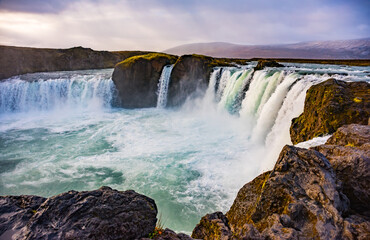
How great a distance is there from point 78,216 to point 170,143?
33.6 feet

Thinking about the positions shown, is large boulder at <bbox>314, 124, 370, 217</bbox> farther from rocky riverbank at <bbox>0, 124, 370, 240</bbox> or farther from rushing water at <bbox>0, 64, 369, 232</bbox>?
rushing water at <bbox>0, 64, 369, 232</bbox>

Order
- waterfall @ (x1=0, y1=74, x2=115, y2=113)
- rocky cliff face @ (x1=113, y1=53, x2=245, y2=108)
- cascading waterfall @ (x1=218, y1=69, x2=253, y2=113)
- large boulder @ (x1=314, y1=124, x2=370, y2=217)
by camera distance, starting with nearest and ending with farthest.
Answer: large boulder @ (x1=314, y1=124, x2=370, y2=217)
cascading waterfall @ (x1=218, y1=69, x2=253, y2=113)
rocky cliff face @ (x1=113, y1=53, x2=245, y2=108)
waterfall @ (x1=0, y1=74, x2=115, y2=113)

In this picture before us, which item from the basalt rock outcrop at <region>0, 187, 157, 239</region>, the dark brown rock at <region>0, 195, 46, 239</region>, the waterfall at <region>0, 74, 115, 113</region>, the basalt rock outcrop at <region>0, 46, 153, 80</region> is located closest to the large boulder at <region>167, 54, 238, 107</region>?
the waterfall at <region>0, 74, 115, 113</region>

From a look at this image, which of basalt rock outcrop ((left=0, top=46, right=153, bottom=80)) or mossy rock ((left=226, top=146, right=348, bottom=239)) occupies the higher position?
basalt rock outcrop ((left=0, top=46, right=153, bottom=80))

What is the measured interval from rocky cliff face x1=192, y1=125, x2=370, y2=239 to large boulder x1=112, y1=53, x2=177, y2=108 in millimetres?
19730

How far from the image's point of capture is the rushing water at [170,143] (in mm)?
8594

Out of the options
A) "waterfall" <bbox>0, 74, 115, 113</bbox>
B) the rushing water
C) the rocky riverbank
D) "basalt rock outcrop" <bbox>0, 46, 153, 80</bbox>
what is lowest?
the rushing water

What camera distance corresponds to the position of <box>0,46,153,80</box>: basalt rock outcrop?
111ft

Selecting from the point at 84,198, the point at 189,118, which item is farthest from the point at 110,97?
the point at 84,198

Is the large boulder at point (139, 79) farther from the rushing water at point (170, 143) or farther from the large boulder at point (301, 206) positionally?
the large boulder at point (301, 206)

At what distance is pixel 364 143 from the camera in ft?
12.7

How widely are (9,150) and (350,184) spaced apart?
15642mm

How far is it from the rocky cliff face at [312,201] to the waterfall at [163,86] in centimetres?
1865

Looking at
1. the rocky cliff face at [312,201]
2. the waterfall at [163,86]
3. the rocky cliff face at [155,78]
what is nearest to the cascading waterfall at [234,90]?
the rocky cliff face at [155,78]
